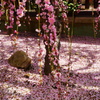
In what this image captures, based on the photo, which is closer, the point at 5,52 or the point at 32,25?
the point at 5,52

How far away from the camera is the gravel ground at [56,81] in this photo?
3.73 m

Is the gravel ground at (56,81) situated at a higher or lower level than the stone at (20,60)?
lower

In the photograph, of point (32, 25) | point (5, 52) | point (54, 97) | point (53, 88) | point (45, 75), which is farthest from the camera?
point (32, 25)

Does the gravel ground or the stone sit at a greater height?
the stone

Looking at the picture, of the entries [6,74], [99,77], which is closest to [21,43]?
[6,74]

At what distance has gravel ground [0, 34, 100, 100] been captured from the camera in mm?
3729

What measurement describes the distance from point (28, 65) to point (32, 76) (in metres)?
0.48

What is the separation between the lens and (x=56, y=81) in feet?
13.9

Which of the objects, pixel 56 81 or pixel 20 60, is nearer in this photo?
pixel 56 81

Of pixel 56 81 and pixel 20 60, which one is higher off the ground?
pixel 20 60

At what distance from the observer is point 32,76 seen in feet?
15.2

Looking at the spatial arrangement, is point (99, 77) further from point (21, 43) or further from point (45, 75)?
point (21, 43)

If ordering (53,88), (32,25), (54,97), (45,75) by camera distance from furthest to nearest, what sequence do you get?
(32,25) → (45,75) → (53,88) → (54,97)

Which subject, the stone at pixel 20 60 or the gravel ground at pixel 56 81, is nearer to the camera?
the gravel ground at pixel 56 81
